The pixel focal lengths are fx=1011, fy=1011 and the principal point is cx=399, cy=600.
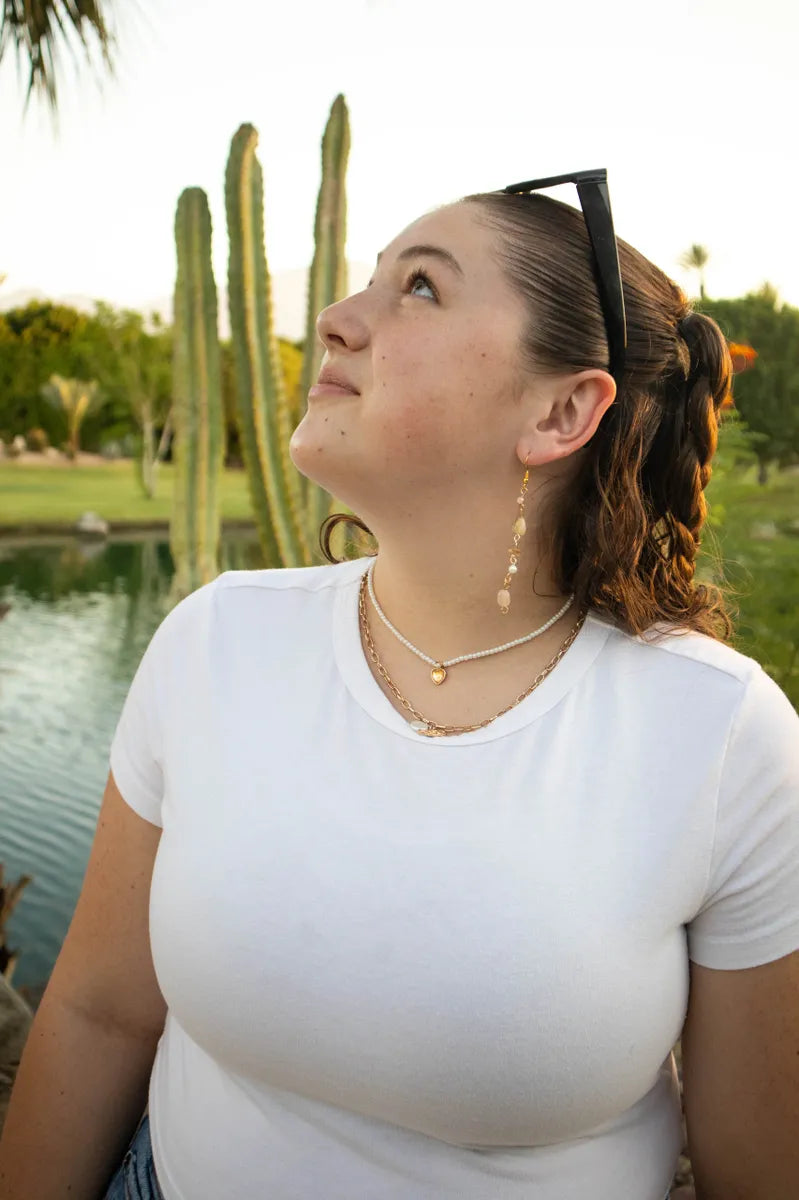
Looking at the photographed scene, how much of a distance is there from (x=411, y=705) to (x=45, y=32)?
2681 millimetres

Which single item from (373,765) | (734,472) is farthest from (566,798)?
(734,472)

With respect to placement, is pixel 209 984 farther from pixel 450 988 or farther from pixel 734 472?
pixel 734 472

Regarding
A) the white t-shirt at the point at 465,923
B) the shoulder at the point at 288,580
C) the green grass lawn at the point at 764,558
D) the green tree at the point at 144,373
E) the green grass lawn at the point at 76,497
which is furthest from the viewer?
the green tree at the point at 144,373

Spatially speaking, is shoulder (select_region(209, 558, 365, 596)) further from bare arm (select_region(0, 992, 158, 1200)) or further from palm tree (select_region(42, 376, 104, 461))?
palm tree (select_region(42, 376, 104, 461))

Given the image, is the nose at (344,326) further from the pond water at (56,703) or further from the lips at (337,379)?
the pond water at (56,703)

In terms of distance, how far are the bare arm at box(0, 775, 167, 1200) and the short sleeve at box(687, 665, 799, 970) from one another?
66 centimetres

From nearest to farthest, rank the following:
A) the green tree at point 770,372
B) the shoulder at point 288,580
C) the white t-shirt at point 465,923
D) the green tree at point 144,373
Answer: the white t-shirt at point 465,923 < the shoulder at point 288,580 < the green tree at point 770,372 < the green tree at point 144,373

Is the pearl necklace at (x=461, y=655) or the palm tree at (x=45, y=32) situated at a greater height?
the palm tree at (x=45, y=32)

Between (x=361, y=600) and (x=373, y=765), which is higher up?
(x=361, y=600)

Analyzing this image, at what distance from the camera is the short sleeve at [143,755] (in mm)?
1233

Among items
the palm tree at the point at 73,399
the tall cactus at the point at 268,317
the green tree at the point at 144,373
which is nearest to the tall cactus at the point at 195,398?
the tall cactus at the point at 268,317

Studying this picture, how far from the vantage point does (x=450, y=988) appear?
38.6 inches

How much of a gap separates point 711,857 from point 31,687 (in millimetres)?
6333

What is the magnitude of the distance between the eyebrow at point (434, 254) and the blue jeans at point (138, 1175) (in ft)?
3.57
